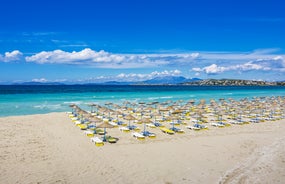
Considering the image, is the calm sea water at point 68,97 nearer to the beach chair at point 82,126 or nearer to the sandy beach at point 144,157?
the beach chair at point 82,126

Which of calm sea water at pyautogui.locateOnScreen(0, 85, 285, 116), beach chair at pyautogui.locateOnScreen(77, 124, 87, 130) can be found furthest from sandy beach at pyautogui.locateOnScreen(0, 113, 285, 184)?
calm sea water at pyautogui.locateOnScreen(0, 85, 285, 116)

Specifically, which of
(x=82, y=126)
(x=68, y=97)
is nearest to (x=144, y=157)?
(x=82, y=126)

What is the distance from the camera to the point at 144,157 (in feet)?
42.5

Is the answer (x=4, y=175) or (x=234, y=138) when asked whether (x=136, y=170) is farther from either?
(x=234, y=138)

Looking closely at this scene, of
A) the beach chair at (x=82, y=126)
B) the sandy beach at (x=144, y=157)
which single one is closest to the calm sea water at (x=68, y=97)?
the beach chair at (x=82, y=126)

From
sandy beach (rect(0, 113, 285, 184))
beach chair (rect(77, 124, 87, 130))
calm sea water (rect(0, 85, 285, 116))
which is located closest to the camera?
sandy beach (rect(0, 113, 285, 184))

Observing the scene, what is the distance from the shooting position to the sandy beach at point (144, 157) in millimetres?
10344

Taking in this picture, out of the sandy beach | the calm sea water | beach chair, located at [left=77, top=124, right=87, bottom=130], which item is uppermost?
the calm sea water

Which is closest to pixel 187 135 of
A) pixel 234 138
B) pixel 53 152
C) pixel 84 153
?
pixel 234 138

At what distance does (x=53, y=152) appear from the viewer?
45.2ft

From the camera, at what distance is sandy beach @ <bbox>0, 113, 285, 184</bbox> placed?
10.3 meters

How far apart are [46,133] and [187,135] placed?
1016cm

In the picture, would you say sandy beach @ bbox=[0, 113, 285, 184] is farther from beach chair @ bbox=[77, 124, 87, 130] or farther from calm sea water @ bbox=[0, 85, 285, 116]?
calm sea water @ bbox=[0, 85, 285, 116]

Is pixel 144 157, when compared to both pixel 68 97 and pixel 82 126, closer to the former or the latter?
pixel 82 126
